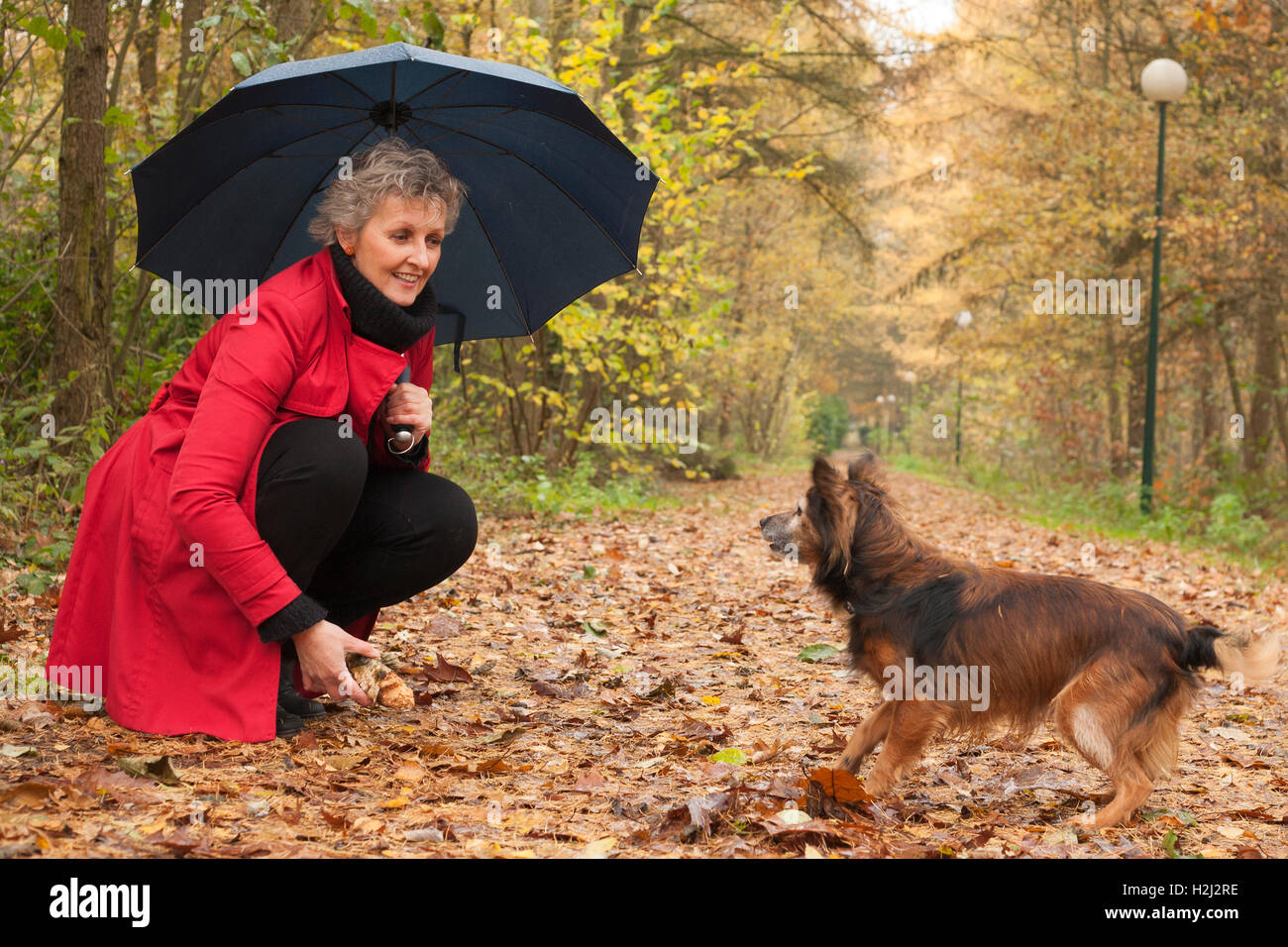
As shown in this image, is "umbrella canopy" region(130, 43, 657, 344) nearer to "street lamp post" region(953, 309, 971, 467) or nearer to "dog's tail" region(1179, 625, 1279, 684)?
"dog's tail" region(1179, 625, 1279, 684)

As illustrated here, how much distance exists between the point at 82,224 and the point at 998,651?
619 centimetres

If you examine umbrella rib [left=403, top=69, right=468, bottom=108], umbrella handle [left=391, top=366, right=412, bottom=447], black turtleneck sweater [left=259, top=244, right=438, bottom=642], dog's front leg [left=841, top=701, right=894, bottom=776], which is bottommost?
dog's front leg [left=841, top=701, right=894, bottom=776]

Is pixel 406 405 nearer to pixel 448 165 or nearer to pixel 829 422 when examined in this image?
pixel 448 165

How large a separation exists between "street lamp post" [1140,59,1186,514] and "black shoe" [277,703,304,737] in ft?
42.6

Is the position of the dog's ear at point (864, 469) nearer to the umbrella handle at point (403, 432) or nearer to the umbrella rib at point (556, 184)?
the umbrella rib at point (556, 184)

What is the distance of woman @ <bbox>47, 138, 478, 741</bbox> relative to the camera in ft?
9.99

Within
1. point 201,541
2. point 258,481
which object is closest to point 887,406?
point 258,481

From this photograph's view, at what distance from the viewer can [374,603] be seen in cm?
407

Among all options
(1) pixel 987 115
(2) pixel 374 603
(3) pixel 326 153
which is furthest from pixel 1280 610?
(1) pixel 987 115

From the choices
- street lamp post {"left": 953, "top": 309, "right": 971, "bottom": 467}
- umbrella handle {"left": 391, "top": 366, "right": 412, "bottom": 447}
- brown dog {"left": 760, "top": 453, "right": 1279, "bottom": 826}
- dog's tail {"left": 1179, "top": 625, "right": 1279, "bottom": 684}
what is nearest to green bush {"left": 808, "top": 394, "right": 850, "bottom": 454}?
street lamp post {"left": 953, "top": 309, "right": 971, "bottom": 467}

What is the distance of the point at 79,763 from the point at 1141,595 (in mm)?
3513

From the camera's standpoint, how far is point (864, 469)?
13.1ft

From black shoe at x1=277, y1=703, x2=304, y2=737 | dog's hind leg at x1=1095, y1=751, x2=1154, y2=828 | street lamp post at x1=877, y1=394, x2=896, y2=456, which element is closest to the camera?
dog's hind leg at x1=1095, y1=751, x2=1154, y2=828

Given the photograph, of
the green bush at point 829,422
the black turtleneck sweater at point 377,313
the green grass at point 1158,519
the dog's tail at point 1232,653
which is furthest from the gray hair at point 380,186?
the green bush at point 829,422
